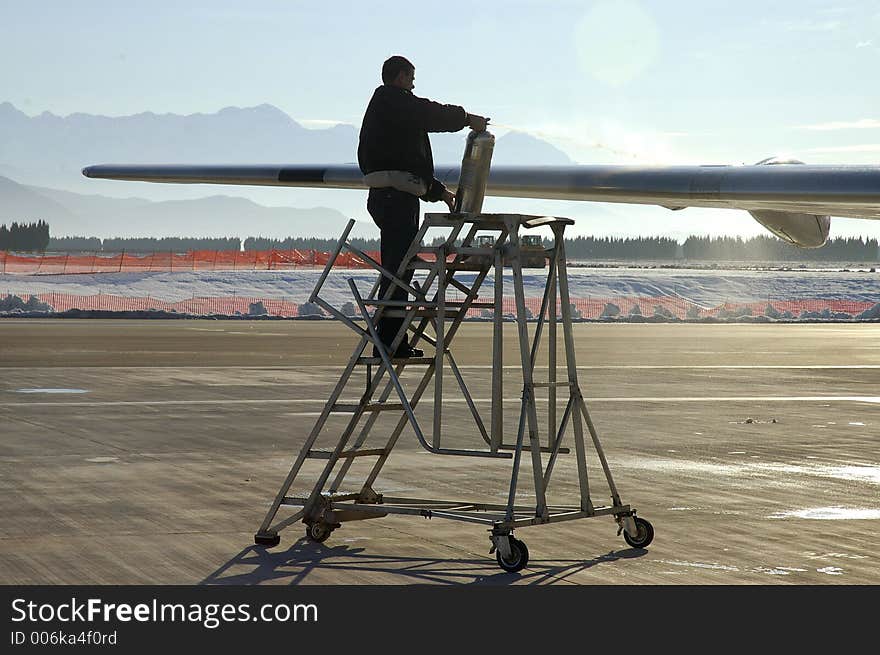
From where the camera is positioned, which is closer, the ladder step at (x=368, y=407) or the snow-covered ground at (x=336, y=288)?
the ladder step at (x=368, y=407)

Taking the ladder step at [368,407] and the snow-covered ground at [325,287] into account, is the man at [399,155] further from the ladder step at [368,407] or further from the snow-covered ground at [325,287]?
the snow-covered ground at [325,287]

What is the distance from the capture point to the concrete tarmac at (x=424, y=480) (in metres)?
8.70

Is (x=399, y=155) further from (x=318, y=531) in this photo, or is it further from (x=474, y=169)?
(x=318, y=531)

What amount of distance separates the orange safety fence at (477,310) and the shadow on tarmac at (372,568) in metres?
47.4

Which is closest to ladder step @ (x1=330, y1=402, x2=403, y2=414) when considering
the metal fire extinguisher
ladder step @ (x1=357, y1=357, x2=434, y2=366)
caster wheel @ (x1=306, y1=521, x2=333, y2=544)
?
ladder step @ (x1=357, y1=357, x2=434, y2=366)

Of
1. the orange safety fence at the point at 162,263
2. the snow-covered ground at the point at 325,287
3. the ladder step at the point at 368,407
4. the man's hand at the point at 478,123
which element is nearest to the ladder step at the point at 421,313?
the ladder step at the point at 368,407

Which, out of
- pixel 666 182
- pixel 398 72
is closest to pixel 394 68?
pixel 398 72

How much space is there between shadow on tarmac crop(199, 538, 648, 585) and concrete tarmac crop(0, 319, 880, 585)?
0.02m

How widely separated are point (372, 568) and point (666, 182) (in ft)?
32.1

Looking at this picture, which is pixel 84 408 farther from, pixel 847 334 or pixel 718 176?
pixel 847 334

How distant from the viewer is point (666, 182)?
57.2 ft

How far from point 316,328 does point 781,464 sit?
109ft

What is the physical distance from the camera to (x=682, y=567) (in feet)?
28.7
